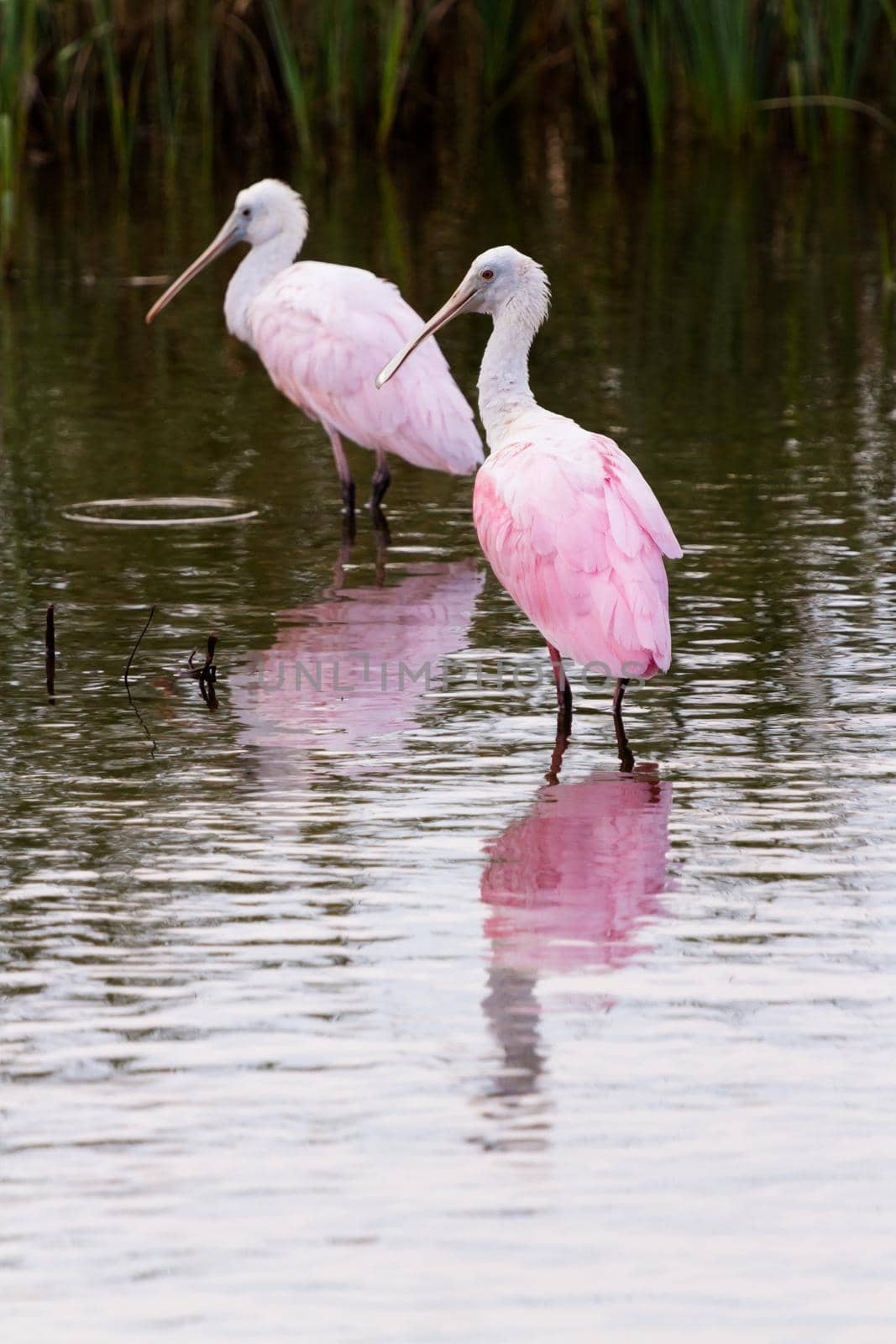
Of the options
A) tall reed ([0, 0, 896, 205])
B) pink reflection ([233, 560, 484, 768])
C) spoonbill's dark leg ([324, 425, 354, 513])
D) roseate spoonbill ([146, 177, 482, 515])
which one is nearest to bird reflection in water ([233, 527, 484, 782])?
pink reflection ([233, 560, 484, 768])

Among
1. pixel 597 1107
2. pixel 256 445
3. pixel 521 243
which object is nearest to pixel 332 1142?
pixel 597 1107

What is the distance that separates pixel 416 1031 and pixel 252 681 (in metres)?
3.11

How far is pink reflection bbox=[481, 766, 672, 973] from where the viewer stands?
5586 millimetres

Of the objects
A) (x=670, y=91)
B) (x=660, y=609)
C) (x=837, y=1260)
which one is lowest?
(x=837, y=1260)

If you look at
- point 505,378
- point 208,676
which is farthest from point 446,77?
point 208,676

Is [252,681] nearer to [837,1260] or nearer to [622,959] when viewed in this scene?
[622,959]

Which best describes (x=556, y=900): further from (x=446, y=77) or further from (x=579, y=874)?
(x=446, y=77)

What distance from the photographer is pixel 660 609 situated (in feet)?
23.1

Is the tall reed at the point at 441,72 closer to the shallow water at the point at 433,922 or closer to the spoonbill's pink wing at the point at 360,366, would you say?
the spoonbill's pink wing at the point at 360,366

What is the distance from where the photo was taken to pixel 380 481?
1099 cm

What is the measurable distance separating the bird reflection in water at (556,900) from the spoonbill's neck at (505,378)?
140 centimetres

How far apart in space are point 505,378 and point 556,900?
104 inches

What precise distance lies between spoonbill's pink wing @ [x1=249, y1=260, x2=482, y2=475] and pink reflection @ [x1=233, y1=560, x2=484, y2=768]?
1.04m

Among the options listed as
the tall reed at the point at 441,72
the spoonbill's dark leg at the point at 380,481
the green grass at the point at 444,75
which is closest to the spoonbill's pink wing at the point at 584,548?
the spoonbill's dark leg at the point at 380,481
